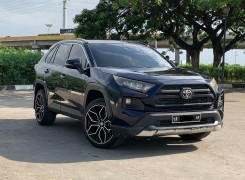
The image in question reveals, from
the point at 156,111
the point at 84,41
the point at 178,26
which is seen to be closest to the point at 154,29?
the point at 178,26

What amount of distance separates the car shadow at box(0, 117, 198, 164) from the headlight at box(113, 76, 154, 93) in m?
0.97

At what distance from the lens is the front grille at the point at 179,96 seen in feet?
21.3

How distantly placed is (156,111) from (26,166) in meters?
1.94

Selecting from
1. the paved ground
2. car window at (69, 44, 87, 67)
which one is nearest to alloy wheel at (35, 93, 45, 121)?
the paved ground

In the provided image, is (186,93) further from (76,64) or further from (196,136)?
(76,64)

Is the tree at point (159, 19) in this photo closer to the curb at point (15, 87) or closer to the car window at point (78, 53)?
the curb at point (15, 87)

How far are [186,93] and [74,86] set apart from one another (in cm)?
213

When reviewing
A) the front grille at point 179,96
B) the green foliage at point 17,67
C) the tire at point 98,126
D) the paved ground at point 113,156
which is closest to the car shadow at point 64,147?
the paved ground at point 113,156

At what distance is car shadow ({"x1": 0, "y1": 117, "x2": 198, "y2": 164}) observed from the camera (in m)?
6.44

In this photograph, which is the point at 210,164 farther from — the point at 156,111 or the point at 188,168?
the point at 156,111

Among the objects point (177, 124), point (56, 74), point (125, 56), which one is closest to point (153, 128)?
point (177, 124)

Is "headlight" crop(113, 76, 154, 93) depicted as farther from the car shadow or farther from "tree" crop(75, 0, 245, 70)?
"tree" crop(75, 0, 245, 70)

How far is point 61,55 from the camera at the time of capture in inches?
349

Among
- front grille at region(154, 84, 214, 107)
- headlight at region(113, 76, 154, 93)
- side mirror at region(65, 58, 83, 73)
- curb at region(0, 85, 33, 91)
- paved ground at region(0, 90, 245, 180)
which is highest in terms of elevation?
side mirror at region(65, 58, 83, 73)
